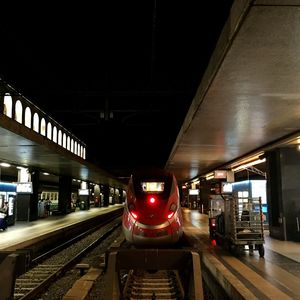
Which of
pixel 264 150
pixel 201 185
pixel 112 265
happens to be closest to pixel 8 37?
pixel 112 265

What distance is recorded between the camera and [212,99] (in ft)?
26.4

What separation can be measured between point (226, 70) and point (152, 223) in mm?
5813

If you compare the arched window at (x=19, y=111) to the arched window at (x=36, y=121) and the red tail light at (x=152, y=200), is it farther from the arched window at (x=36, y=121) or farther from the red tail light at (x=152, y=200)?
the red tail light at (x=152, y=200)

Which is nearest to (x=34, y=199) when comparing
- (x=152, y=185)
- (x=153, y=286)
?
(x=152, y=185)

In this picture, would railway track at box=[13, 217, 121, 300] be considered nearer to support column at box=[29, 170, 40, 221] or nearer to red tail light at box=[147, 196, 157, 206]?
red tail light at box=[147, 196, 157, 206]

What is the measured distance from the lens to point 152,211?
1095 centimetres

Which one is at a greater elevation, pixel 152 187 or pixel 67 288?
pixel 152 187

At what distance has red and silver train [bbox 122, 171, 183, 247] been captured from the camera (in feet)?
35.2

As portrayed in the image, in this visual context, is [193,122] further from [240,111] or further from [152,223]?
[152,223]

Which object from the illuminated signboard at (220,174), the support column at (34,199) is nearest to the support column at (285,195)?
the illuminated signboard at (220,174)

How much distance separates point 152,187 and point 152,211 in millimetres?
855

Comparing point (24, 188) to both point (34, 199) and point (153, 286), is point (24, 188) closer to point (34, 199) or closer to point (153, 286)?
point (34, 199)

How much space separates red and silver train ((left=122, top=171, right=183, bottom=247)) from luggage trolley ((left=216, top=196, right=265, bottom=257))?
1.48 metres

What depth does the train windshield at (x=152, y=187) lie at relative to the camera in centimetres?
1150
